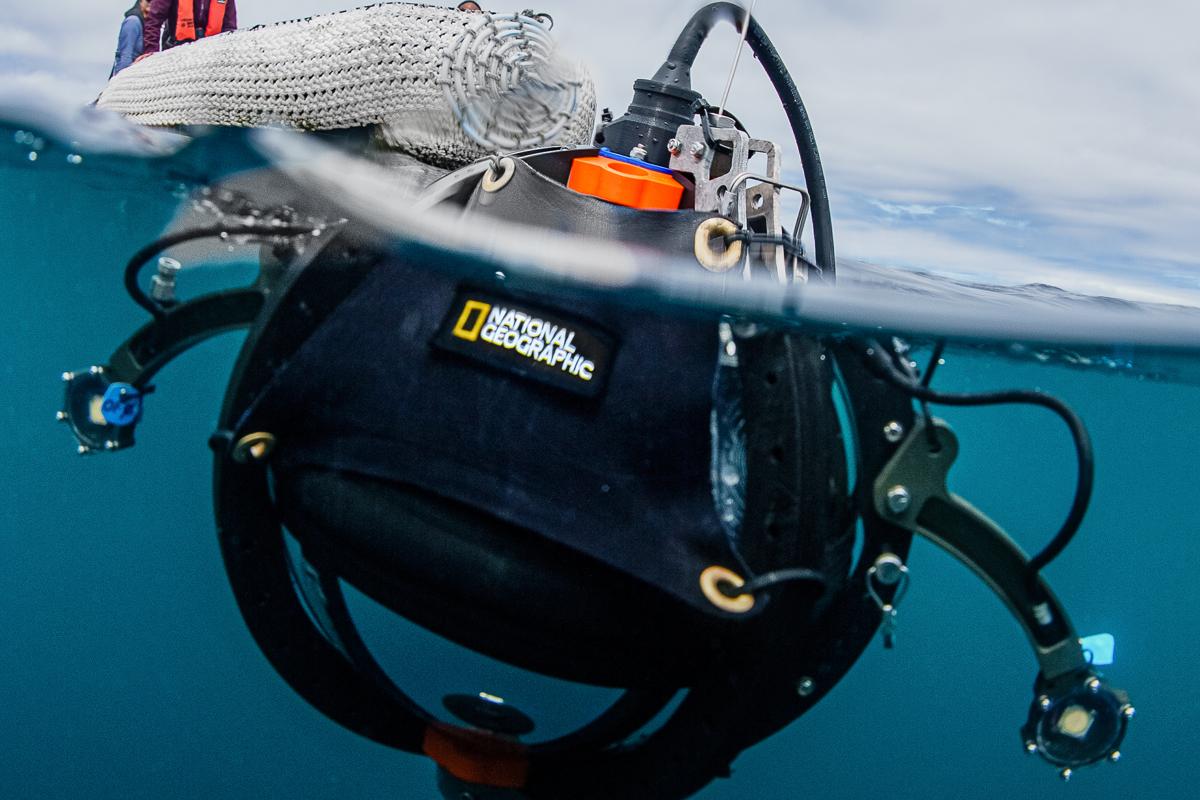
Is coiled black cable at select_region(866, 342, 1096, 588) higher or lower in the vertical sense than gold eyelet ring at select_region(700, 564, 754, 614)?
higher

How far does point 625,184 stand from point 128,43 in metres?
2.37

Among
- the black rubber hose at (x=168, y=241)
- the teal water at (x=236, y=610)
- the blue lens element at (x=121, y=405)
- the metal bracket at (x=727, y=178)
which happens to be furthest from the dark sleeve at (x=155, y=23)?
the metal bracket at (x=727, y=178)

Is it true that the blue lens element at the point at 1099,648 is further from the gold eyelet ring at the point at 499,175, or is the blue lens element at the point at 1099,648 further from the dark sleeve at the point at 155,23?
the dark sleeve at the point at 155,23

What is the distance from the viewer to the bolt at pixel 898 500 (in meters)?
1.69

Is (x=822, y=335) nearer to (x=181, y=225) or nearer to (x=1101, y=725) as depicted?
(x=1101, y=725)

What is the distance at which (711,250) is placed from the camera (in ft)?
5.32

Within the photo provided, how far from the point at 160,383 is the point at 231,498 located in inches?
16.4

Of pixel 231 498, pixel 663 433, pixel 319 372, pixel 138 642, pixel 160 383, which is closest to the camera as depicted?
pixel 663 433

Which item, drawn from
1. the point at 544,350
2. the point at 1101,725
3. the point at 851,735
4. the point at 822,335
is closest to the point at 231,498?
the point at 544,350

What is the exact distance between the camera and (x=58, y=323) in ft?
7.46

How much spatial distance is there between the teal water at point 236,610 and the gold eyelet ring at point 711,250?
532mm

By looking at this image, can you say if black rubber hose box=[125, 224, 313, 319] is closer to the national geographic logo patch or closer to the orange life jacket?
the national geographic logo patch

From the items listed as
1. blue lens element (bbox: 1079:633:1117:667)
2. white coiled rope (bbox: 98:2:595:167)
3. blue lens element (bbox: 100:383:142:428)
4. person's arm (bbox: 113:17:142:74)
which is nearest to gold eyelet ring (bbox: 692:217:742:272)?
white coiled rope (bbox: 98:2:595:167)

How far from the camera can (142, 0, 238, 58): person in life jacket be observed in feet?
10.2
